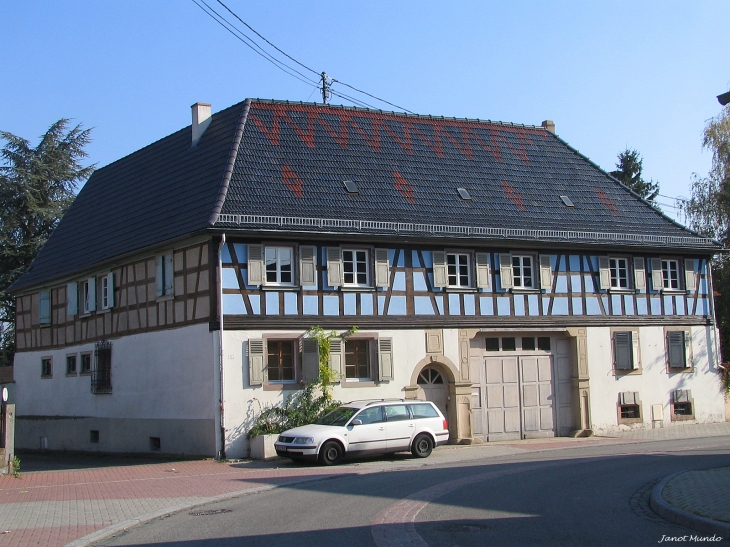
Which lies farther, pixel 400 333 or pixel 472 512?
pixel 400 333

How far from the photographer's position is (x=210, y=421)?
23.5 meters

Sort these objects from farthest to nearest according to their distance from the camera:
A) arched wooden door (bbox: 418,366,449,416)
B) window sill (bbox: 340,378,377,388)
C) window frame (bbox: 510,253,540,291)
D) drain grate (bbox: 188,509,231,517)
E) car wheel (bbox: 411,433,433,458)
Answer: window frame (bbox: 510,253,540,291), arched wooden door (bbox: 418,366,449,416), window sill (bbox: 340,378,377,388), car wheel (bbox: 411,433,433,458), drain grate (bbox: 188,509,231,517)

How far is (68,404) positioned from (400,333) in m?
13.0

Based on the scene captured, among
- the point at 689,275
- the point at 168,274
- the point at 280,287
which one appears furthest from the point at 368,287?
the point at 689,275

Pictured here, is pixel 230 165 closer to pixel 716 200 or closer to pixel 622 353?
pixel 622 353

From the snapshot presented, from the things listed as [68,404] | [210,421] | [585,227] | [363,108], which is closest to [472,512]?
[210,421]

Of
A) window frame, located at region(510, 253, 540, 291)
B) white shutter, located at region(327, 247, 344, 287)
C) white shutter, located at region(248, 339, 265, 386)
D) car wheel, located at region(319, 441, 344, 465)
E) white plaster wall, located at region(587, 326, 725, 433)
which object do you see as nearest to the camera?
car wheel, located at region(319, 441, 344, 465)

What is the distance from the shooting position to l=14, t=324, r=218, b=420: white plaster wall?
24047 mm

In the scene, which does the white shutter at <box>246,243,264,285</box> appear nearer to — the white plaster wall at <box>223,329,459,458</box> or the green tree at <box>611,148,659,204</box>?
the white plaster wall at <box>223,329,459,458</box>

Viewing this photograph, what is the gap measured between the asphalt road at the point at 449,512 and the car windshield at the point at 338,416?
8.04 ft

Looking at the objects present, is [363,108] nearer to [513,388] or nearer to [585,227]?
[585,227]

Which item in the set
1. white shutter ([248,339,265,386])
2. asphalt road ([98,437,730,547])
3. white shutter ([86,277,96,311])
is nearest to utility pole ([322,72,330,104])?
white shutter ([86,277,96,311])

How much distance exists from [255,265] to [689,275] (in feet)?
50.8

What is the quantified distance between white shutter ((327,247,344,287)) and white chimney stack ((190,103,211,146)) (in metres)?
7.11
